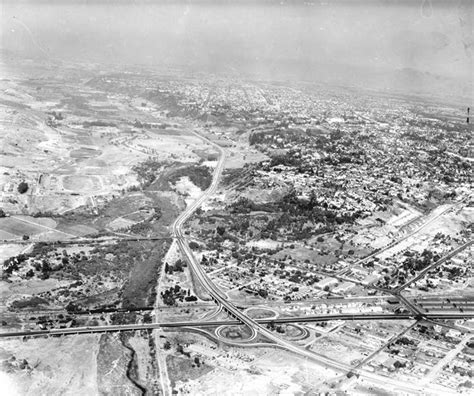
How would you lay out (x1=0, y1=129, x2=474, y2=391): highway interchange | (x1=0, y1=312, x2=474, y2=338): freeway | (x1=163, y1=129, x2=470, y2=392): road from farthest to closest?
(x1=0, y1=312, x2=474, y2=338): freeway < (x1=0, y1=129, x2=474, y2=391): highway interchange < (x1=163, y1=129, x2=470, y2=392): road

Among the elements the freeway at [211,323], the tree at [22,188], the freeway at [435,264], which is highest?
the freeway at [211,323]

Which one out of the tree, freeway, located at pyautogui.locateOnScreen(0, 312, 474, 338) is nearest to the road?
freeway, located at pyautogui.locateOnScreen(0, 312, 474, 338)

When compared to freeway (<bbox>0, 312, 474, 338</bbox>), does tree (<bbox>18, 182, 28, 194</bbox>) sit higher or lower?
lower

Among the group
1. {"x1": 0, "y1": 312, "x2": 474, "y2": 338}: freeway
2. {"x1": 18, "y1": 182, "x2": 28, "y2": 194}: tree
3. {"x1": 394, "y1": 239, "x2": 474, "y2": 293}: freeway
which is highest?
{"x1": 0, "y1": 312, "x2": 474, "y2": 338}: freeway

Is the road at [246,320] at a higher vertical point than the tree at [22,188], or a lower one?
higher

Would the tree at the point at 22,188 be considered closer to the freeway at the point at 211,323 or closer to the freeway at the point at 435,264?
the freeway at the point at 211,323

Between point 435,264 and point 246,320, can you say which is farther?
point 435,264

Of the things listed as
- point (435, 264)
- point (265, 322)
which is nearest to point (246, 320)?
point (265, 322)

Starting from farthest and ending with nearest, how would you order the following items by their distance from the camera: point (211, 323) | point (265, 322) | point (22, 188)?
point (22, 188) → point (265, 322) → point (211, 323)

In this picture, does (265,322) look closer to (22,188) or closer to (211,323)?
(211,323)

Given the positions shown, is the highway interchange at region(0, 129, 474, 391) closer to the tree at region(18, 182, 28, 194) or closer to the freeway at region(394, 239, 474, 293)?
the freeway at region(394, 239, 474, 293)

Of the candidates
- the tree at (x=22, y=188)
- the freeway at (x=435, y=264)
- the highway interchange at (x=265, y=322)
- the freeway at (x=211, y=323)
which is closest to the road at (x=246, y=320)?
the highway interchange at (x=265, y=322)

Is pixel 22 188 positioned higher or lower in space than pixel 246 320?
lower
